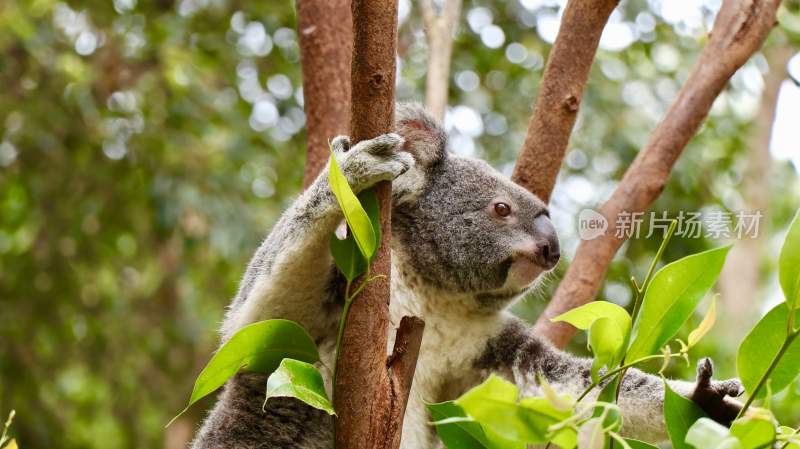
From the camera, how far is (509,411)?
1029 mm

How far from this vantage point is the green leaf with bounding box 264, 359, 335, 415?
1411 mm

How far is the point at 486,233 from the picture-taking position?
98.0 inches

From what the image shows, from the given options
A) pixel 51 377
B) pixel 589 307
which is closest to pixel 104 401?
pixel 51 377

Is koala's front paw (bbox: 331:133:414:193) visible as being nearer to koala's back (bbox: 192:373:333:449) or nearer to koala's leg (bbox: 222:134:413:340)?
koala's leg (bbox: 222:134:413:340)

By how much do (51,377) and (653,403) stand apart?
5.03 metres

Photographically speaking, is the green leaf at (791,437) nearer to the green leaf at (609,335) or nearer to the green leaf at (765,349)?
the green leaf at (765,349)

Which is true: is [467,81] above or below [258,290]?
above

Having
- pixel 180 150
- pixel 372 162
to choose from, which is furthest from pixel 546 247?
pixel 180 150

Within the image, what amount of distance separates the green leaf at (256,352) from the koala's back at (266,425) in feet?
1.60

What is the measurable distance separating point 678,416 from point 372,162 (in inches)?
28.8

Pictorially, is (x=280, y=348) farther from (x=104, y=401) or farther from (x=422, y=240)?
(x=104, y=401)

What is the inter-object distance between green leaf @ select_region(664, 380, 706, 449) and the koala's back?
1.03 metres

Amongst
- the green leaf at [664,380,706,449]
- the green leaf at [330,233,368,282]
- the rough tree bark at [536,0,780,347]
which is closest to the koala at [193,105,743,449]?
the rough tree bark at [536,0,780,347]

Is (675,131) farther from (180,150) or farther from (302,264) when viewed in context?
(180,150)
